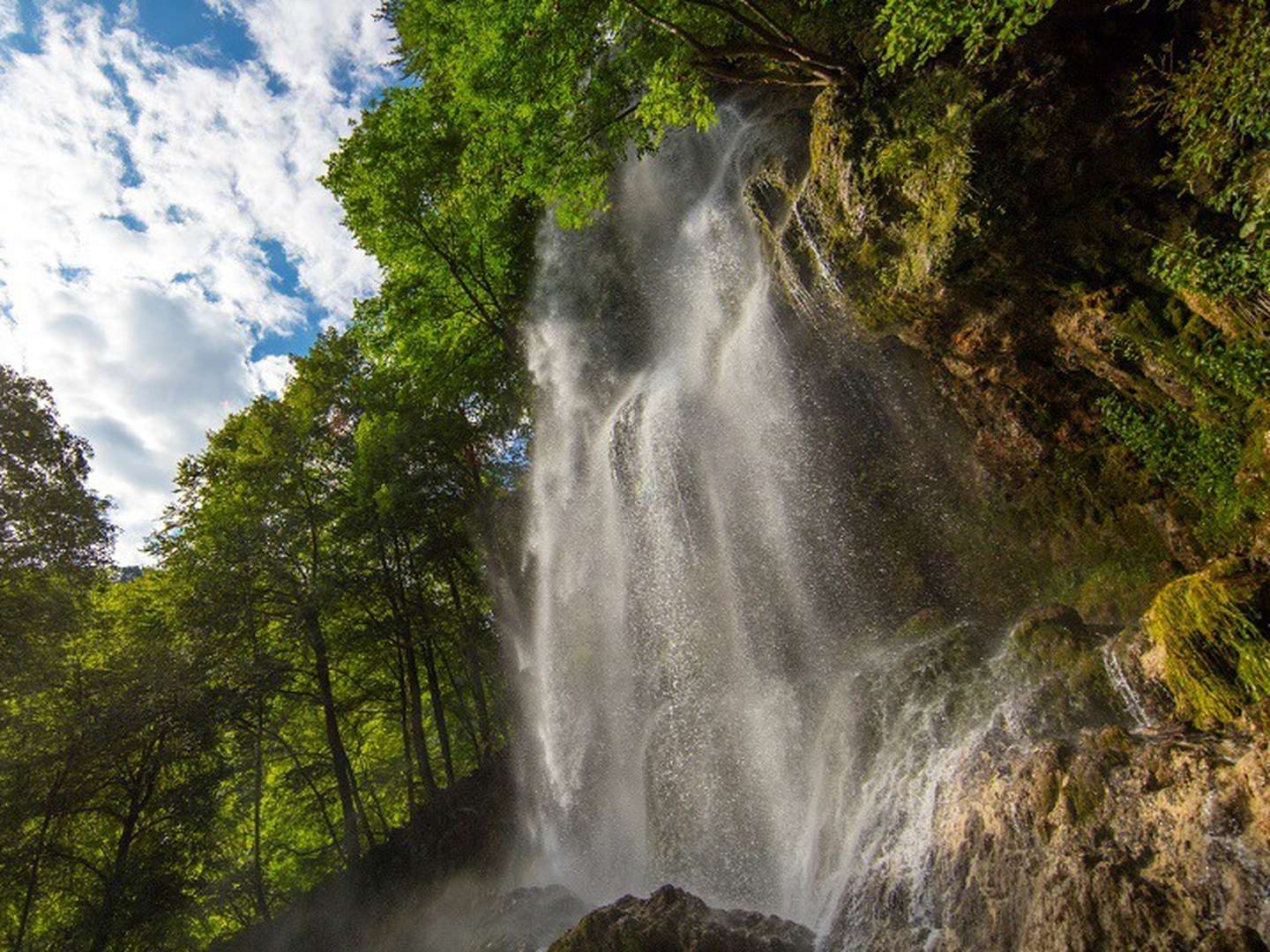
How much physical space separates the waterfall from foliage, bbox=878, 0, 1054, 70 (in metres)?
4.62

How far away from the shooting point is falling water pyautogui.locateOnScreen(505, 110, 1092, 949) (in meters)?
8.55

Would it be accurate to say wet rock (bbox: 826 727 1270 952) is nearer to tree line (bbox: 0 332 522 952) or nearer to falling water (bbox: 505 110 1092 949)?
falling water (bbox: 505 110 1092 949)

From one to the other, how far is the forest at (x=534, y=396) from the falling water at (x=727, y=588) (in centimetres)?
160

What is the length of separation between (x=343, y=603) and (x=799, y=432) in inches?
477

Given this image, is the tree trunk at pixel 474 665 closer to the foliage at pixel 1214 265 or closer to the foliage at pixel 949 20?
the foliage at pixel 949 20

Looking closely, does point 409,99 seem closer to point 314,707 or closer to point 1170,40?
point 1170,40

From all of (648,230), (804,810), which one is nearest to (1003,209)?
(804,810)

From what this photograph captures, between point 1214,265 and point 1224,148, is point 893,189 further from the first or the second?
point 1214,265

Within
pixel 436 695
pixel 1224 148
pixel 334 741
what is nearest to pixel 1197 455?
pixel 1224 148

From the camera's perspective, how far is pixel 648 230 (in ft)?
49.9

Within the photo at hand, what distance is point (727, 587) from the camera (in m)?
11.6

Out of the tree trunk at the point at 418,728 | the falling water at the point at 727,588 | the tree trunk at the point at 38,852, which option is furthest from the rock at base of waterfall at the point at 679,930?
the tree trunk at the point at 418,728

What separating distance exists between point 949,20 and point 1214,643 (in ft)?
19.1

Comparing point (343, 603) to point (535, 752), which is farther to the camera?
point (343, 603)
